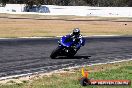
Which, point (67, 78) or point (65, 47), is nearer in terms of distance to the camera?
point (67, 78)

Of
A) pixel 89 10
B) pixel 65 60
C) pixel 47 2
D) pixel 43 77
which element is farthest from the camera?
pixel 47 2

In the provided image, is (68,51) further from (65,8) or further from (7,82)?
(65,8)

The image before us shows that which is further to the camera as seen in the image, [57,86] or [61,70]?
[61,70]

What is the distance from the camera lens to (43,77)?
13688 millimetres

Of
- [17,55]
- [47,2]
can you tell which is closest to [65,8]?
[47,2]

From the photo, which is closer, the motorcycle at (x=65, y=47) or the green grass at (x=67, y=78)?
the green grass at (x=67, y=78)

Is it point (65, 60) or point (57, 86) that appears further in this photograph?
point (65, 60)

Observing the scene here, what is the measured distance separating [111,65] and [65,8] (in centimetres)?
7577

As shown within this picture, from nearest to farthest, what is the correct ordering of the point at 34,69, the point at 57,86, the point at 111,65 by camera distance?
1. the point at 57,86
2. the point at 34,69
3. the point at 111,65

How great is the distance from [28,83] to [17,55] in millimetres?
7781

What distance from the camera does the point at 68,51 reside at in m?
19.9

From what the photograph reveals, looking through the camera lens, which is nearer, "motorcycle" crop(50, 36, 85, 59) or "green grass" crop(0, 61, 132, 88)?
"green grass" crop(0, 61, 132, 88)

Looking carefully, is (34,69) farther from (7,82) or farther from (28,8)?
(28,8)

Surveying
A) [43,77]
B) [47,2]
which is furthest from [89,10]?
[43,77]
